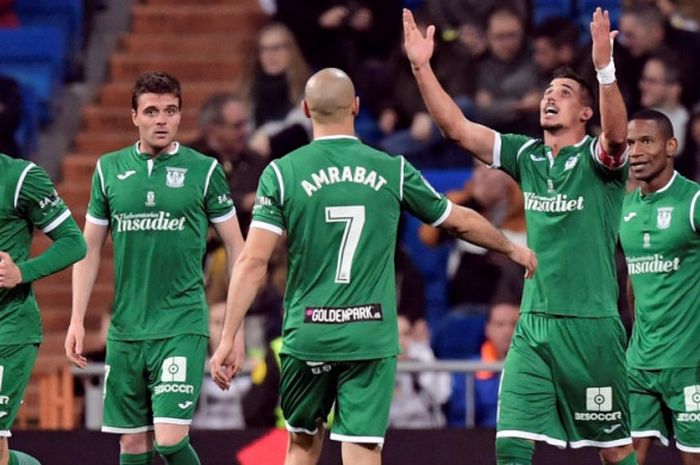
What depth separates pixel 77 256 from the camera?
8.36 metres

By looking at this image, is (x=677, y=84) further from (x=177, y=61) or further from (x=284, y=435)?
(x=177, y=61)

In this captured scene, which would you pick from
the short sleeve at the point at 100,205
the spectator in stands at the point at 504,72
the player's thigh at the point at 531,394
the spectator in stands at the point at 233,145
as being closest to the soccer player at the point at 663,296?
the player's thigh at the point at 531,394

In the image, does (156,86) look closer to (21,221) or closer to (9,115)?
(21,221)

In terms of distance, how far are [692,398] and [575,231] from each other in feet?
4.01

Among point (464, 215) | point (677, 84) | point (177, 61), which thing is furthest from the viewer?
point (177, 61)

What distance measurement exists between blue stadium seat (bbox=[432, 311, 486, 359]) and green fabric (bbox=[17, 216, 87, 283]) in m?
4.24

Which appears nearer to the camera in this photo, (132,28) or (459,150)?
(459,150)

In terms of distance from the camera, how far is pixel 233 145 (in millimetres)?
13172

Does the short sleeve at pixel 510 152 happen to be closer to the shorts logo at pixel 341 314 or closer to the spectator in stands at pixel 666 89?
the shorts logo at pixel 341 314

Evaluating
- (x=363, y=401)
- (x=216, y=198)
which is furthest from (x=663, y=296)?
(x=216, y=198)

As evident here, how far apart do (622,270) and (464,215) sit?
3.96 metres

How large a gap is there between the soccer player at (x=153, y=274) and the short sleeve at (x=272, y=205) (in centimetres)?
113

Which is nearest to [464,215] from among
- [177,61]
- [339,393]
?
[339,393]

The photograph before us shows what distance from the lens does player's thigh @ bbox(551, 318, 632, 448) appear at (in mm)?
8203
